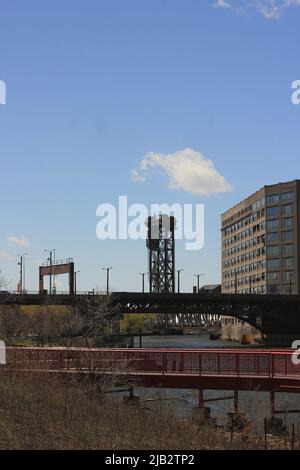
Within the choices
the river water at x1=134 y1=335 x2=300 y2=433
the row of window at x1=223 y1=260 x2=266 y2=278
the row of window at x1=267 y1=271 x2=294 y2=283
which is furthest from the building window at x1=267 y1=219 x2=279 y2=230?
the river water at x1=134 y1=335 x2=300 y2=433

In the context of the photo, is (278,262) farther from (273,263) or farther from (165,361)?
(165,361)

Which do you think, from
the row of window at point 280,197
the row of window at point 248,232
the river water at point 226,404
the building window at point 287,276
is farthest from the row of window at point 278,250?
the river water at point 226,404

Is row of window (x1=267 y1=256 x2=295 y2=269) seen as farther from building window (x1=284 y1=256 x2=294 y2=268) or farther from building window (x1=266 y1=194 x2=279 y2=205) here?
building window (x1=266 y1=194 x2=279 y2=205)

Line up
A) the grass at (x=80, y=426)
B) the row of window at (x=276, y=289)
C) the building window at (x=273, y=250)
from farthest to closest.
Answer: the building window at (x=273, y=250) < the row of window at (x=276, y=289) < the grass at (x=80, y=426)

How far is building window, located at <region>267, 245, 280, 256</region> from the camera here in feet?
529

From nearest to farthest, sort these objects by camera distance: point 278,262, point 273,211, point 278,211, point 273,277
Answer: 1. point 278,262
2. point 273,277
3. point 278,211
4. point 273,211

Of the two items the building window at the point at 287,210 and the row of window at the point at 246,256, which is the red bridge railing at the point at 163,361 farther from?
the row of window at the point at 246,256

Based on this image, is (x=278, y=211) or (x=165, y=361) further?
(x=278, y=211)

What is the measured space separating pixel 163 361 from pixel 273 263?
427 feet

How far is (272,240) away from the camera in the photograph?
162875 mm

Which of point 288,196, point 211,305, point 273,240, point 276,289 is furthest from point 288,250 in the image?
point 211,305

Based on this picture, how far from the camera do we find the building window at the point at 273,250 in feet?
529

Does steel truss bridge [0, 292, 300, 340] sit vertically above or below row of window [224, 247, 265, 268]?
below
